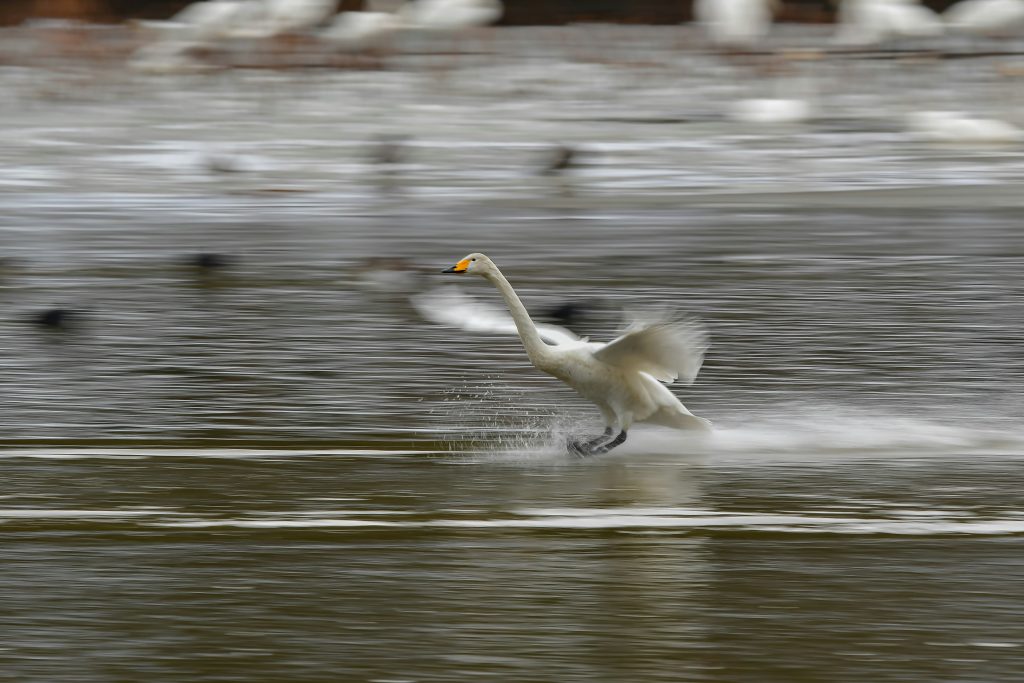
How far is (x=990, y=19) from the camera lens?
30.6 m

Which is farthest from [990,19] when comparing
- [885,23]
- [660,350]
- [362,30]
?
[660,350]

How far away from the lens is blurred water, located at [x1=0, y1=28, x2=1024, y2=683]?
6340mm

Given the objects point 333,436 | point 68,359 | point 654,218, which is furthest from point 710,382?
point 654,218

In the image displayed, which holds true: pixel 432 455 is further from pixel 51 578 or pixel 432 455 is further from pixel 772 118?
pixel 772 118

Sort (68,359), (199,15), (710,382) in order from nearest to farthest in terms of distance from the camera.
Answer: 1. (710,382)
2. (68,359)
3. (199,15)

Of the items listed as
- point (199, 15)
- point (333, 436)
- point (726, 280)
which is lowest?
point (199, 15)

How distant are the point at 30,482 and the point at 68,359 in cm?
365

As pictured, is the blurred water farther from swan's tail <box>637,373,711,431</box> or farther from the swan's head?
the swan's head

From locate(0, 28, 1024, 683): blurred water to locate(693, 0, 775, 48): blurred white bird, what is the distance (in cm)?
592

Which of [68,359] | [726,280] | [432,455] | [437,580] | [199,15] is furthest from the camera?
[199,15]

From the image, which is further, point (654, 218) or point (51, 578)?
point (654, 218)

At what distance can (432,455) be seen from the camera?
9297mm

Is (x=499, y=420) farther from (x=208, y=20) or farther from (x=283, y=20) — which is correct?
(x=283, y=20)

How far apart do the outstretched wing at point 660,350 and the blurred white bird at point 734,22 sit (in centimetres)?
2104
